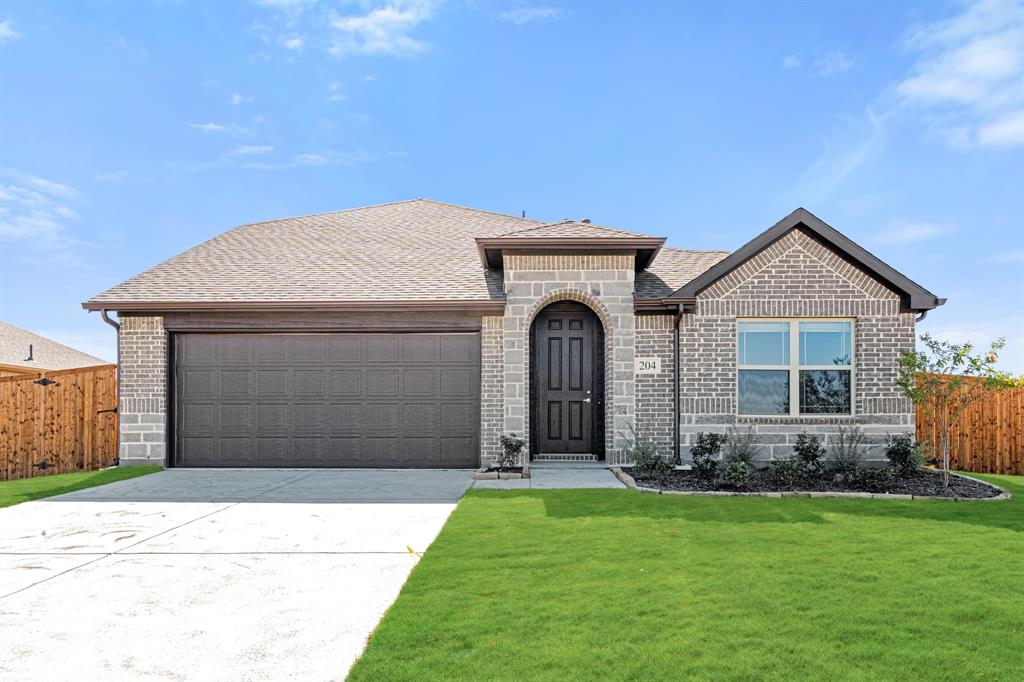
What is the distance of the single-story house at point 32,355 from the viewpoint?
22.1m

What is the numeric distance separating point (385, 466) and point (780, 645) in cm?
916

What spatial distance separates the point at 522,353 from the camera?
460 inches

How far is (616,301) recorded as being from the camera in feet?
38.2

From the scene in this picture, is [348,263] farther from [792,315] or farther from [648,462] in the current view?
[792,315]

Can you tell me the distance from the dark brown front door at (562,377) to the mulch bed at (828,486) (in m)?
2.00

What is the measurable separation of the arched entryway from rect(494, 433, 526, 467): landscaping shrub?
82cm

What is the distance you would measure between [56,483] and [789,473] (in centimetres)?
1245

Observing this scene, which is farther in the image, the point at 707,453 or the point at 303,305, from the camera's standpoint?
the point at 303,305

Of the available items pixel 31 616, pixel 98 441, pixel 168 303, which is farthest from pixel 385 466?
pixel 31 616

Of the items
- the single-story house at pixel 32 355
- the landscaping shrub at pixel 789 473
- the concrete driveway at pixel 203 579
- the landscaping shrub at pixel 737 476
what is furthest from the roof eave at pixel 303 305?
the single-story house at pixel 32 355

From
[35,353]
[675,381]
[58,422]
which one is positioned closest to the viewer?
[675,381]

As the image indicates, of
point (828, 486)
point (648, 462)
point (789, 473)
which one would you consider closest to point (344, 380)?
point (648, 462)

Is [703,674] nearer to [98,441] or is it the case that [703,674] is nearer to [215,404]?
[215,404]

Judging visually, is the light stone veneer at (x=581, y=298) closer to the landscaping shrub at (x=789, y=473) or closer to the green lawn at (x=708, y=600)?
the landscaping shrub at (x=789, y=473)
